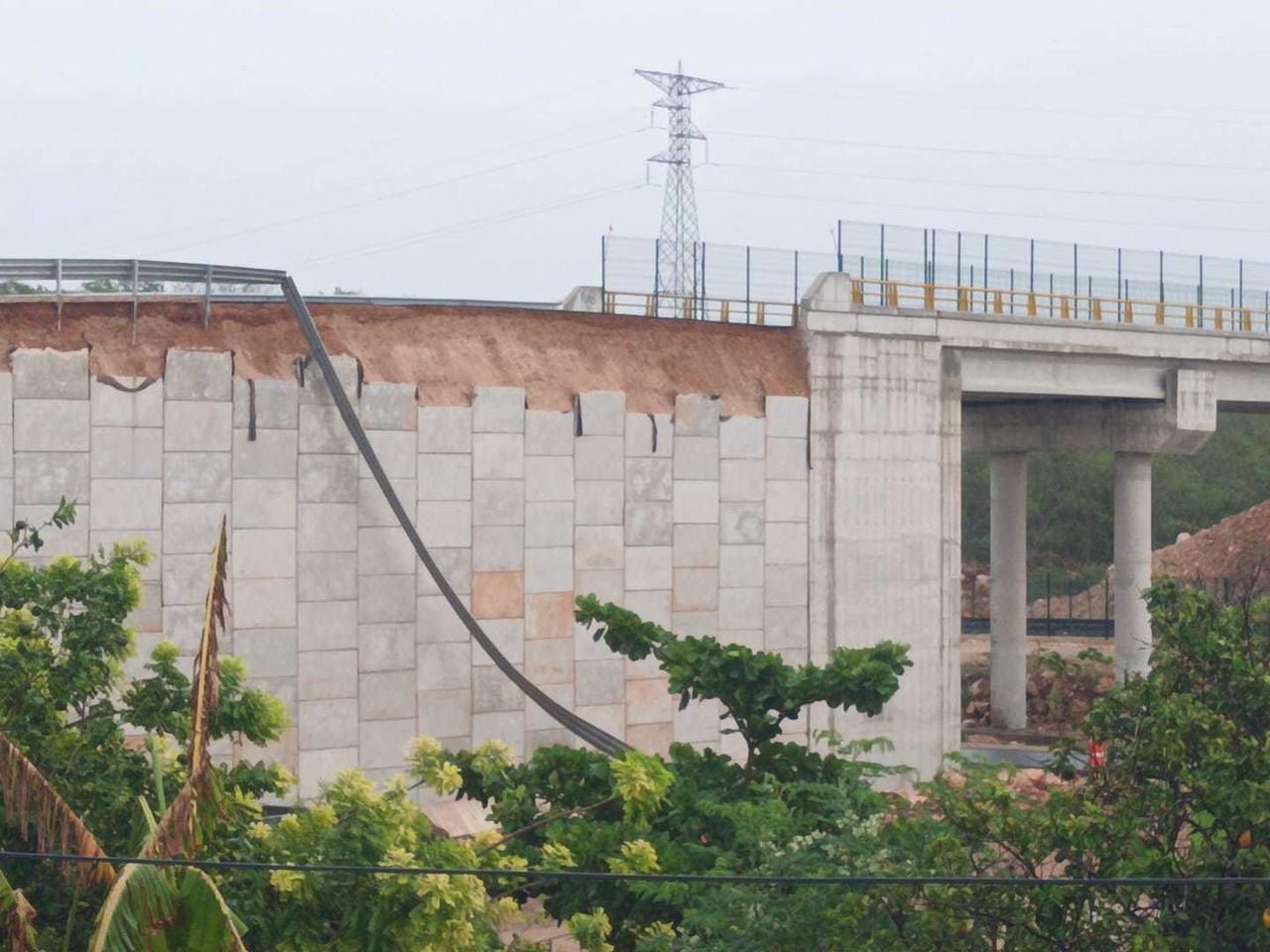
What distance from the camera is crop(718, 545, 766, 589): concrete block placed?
101 ft

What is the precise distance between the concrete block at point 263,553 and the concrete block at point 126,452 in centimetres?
155

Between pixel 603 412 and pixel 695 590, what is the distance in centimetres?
347

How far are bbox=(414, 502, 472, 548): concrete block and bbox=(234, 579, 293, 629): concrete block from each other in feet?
7.69

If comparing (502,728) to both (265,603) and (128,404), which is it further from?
(128,404)

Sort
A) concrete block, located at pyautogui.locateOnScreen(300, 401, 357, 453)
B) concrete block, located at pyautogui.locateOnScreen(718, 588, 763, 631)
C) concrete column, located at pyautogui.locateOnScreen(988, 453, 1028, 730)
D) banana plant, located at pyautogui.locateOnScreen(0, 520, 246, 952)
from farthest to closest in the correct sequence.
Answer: concrete column, located at pyautogui.locateOnScreen(988, 453, 1028, 730) < concrete block, located at pyautogui.locateOnScreen(718, 588, 763, 631) < concrete block, located at pyautogui.locateOnScreen(300, 401, 357, 453) < banana plant, located at pyautogui.locateOnScreen(0, 520, 246, 952)

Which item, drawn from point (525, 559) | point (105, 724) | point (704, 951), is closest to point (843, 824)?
point (704, 951)

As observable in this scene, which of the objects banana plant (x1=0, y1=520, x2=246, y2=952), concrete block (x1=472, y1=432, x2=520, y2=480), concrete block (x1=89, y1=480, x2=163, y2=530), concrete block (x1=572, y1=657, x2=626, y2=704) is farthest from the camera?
concrete block (x1=572, y1=657, x2=626, y2=704)

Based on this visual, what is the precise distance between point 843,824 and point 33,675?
6.80 metres

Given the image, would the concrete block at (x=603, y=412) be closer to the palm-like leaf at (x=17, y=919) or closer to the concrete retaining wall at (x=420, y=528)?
the concrete retaining wall at (x=420, y=528)

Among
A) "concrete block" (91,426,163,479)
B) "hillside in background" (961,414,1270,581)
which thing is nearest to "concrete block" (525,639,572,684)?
"concrete block" (91,426,163,479)

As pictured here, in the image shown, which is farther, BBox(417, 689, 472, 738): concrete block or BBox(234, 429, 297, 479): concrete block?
BBox(417, 689, 472, 738): concrete block

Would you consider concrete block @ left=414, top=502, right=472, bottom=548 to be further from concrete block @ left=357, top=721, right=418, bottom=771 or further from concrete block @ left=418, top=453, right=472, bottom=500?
concrete block @ left=357, top=721, right=418, bottom=771

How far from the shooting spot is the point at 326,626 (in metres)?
26.7

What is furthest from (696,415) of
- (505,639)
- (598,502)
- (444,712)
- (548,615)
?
(444,712)
